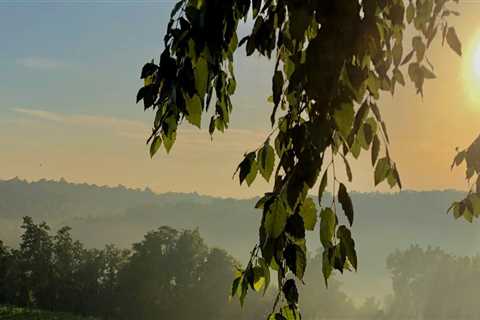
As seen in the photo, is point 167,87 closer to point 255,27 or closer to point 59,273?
point 255,27

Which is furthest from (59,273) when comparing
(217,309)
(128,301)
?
(217,309)

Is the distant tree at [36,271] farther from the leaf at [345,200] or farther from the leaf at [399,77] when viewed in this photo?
the leaf at [345,200]

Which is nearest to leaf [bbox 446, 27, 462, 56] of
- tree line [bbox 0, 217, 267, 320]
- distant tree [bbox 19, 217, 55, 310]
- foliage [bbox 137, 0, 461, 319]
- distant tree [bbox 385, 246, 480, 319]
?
foliage [bbox 137, 0, 461, 319]

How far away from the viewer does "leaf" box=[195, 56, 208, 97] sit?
250 centimetres

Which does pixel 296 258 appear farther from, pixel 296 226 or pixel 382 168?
pixel 382 168

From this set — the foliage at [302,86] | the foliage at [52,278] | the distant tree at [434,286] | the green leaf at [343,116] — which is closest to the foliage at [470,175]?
the foliage at [302,86]

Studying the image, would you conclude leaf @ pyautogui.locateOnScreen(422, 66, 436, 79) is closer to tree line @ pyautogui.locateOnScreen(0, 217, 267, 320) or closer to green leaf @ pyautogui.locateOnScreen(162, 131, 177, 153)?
green leaf @ pyautogui.locateOnScreen(162, 131, 177, 153)

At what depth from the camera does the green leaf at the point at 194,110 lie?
2578 millimetres

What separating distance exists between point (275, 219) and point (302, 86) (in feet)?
1.83

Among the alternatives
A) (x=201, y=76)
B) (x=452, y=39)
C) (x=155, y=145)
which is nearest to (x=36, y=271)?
(x=155, y=145)

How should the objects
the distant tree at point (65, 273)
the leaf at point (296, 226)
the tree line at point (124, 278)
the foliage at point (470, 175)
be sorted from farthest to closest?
the distant tree at point (65, 273) → the tree line at point (124, 278) → the foliage at point (470, 175) → the leaf at point (296, 226)

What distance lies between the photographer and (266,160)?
267 centimetres

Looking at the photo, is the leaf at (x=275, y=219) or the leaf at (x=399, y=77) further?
the leaf at (x=399, y=77)

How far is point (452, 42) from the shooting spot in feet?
9.23
